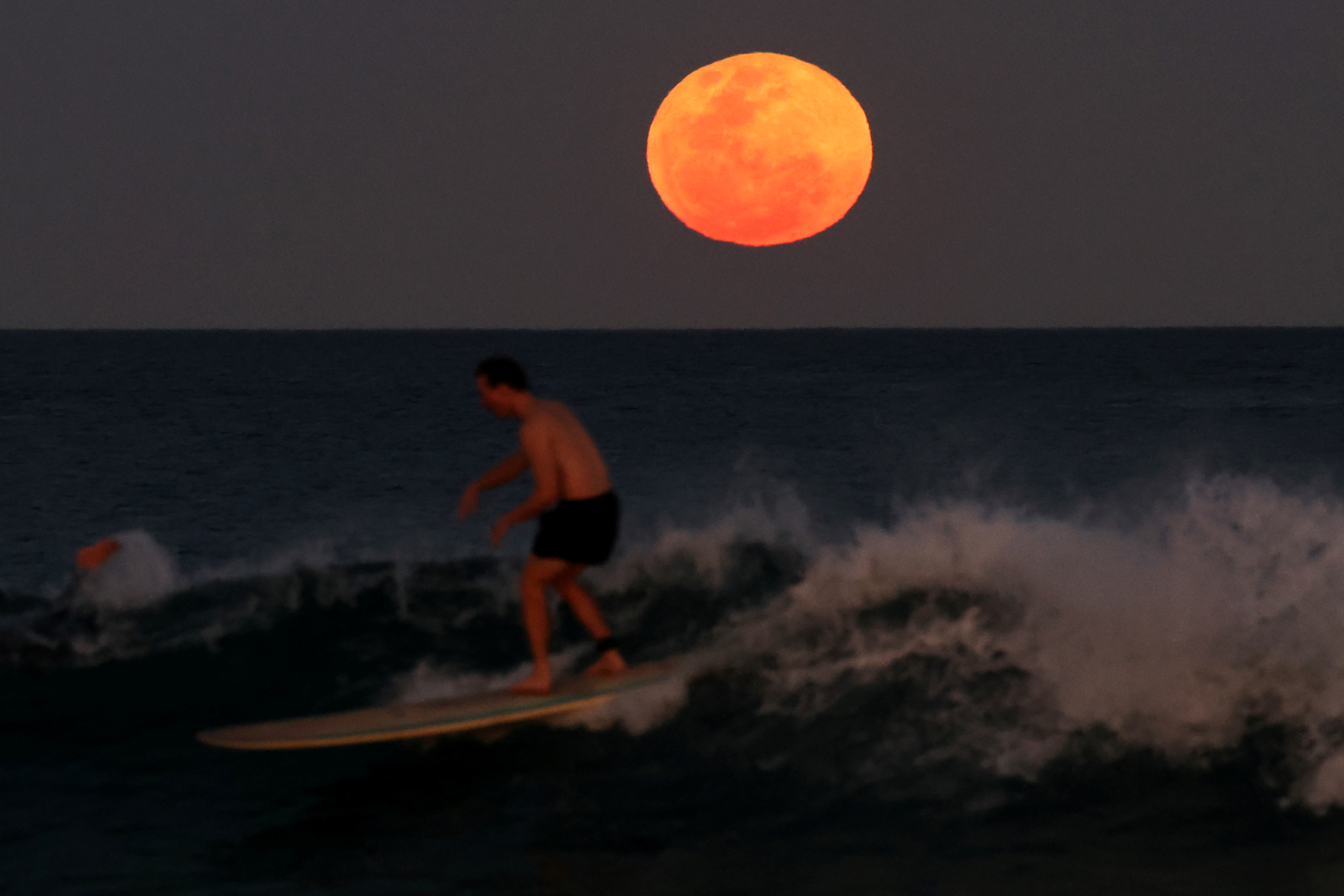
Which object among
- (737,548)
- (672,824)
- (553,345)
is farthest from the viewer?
(553,345)

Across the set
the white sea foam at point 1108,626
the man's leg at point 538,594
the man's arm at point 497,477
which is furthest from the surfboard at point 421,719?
the white sea foam at point 1108,626

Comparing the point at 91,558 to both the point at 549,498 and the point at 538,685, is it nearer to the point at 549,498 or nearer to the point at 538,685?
the point at 538,685

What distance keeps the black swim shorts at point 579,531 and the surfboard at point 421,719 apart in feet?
2.61

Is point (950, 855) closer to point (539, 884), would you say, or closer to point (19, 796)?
point (539, 884)

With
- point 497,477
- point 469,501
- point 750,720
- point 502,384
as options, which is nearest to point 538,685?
point 497,477

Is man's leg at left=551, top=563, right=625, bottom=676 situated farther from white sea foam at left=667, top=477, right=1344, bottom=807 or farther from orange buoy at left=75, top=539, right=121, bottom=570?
orange buoy at left=75, top=539, right=121, bottom=570

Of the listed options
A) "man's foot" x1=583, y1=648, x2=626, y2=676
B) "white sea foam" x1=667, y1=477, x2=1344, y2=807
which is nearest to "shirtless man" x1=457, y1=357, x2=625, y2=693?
"man's foot" x1=583, y1=648, x2=626, y2=676

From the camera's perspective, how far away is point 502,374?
22.0 feet

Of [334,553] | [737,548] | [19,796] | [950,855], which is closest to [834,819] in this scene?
[950,855]

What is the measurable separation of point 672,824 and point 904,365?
10561 centimetres

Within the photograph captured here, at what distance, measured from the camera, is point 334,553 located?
20562 millimetres

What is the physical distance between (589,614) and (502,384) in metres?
1.41

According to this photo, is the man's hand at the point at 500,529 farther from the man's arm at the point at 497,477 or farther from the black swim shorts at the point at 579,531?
the black swim shorts at the point at 579,531

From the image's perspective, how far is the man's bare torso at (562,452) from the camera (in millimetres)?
6793
